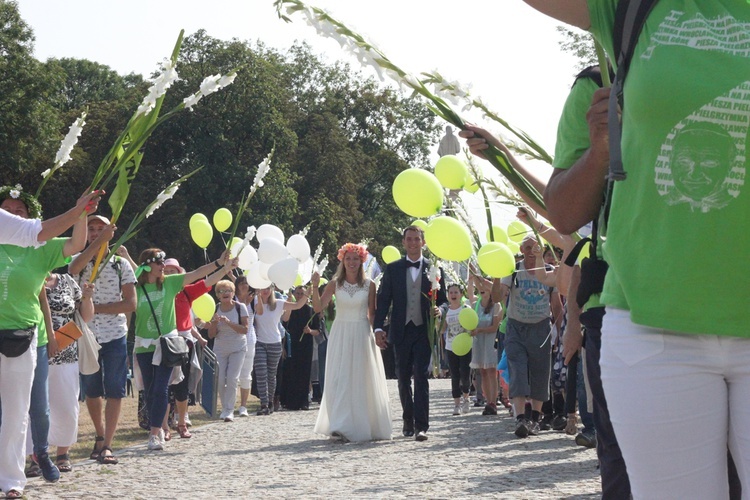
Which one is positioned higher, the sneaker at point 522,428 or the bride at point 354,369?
the bride at point 354,369

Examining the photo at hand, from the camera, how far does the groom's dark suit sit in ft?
41.3

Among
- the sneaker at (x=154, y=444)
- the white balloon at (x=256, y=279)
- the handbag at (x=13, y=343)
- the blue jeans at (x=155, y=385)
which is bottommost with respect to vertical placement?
the sneaker at (x=154, y=444)

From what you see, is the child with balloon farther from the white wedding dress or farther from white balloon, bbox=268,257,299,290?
white balloon, bbox=268,257,299,290

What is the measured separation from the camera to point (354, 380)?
43.9ft

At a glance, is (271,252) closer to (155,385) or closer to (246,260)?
(246,260)

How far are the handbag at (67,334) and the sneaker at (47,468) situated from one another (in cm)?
95

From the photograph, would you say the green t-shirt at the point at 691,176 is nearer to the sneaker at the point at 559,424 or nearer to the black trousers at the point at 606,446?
the black trousers at the point at 606,446

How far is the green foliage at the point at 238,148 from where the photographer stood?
42469mm

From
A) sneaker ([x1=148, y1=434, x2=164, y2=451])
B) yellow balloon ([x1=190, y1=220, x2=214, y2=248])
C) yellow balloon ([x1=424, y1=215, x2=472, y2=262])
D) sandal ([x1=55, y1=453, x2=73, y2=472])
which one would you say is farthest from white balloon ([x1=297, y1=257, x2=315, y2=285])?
sandal ([x1=55, y1=453, x2=73, y2=472])

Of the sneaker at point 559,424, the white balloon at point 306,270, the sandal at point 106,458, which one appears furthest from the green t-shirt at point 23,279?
the white balloon at point 306,270

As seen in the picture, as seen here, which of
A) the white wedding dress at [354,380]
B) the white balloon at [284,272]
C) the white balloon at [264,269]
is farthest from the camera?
the white balloon at [264,269]

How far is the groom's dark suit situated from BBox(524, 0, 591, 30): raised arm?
32.7ft

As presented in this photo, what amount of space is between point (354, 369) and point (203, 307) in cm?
309

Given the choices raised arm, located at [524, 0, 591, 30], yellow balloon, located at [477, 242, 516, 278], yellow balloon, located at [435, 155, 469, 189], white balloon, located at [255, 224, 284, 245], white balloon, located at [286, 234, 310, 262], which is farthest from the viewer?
white balloon, located at [255, 224, 284, 245]
